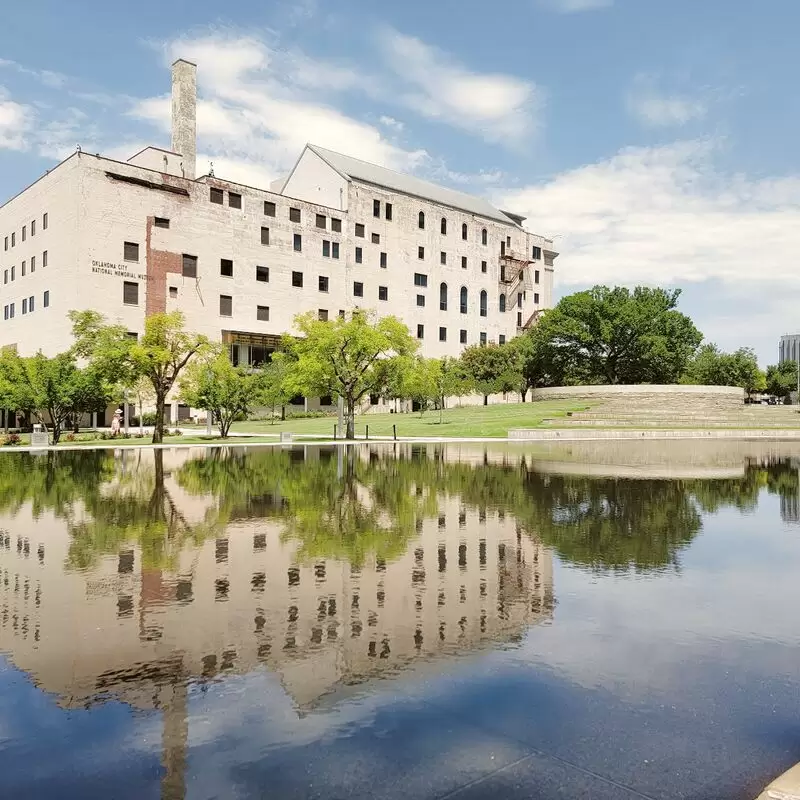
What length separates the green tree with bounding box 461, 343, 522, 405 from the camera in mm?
76750

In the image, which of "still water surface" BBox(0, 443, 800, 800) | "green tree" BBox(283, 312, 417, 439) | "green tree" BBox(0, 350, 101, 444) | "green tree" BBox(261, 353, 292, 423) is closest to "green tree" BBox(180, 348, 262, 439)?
"green tree" BBox(283, 312, 417, 439)

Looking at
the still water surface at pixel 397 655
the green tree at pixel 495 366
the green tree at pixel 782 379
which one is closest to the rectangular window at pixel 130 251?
the green tree at pixel 495 366

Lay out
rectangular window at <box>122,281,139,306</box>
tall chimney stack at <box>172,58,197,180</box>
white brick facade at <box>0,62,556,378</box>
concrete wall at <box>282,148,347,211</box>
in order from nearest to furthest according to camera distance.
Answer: white brick facade at <box>0,62,556,378</box> → rectangular window at <box>122,281,139,306</box> → tall chimney stack at <box>172,58,197,180</box> → concrete wall at <box>282,148,347,211</box>

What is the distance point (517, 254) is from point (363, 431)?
53.0 m

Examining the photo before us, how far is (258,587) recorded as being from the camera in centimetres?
814

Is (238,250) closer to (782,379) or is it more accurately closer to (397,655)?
(397,655)

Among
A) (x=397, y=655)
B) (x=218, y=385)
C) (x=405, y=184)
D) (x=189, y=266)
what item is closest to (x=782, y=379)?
(x=405, y=184)

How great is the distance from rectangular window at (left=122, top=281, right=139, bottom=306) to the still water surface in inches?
2046

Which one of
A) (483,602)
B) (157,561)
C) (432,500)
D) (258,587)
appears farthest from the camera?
(432,500)

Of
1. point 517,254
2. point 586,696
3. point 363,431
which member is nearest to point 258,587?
point 586,696

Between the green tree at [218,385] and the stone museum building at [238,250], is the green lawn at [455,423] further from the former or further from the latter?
the stone museum building at [238,250]

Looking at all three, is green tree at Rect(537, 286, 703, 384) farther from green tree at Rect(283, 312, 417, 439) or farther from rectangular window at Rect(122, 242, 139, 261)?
rectangular window at Rect(122, 242, 139, 261)

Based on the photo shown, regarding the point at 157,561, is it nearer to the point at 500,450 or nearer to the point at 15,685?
the point at 15,685

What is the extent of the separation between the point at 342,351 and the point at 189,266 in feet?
105
